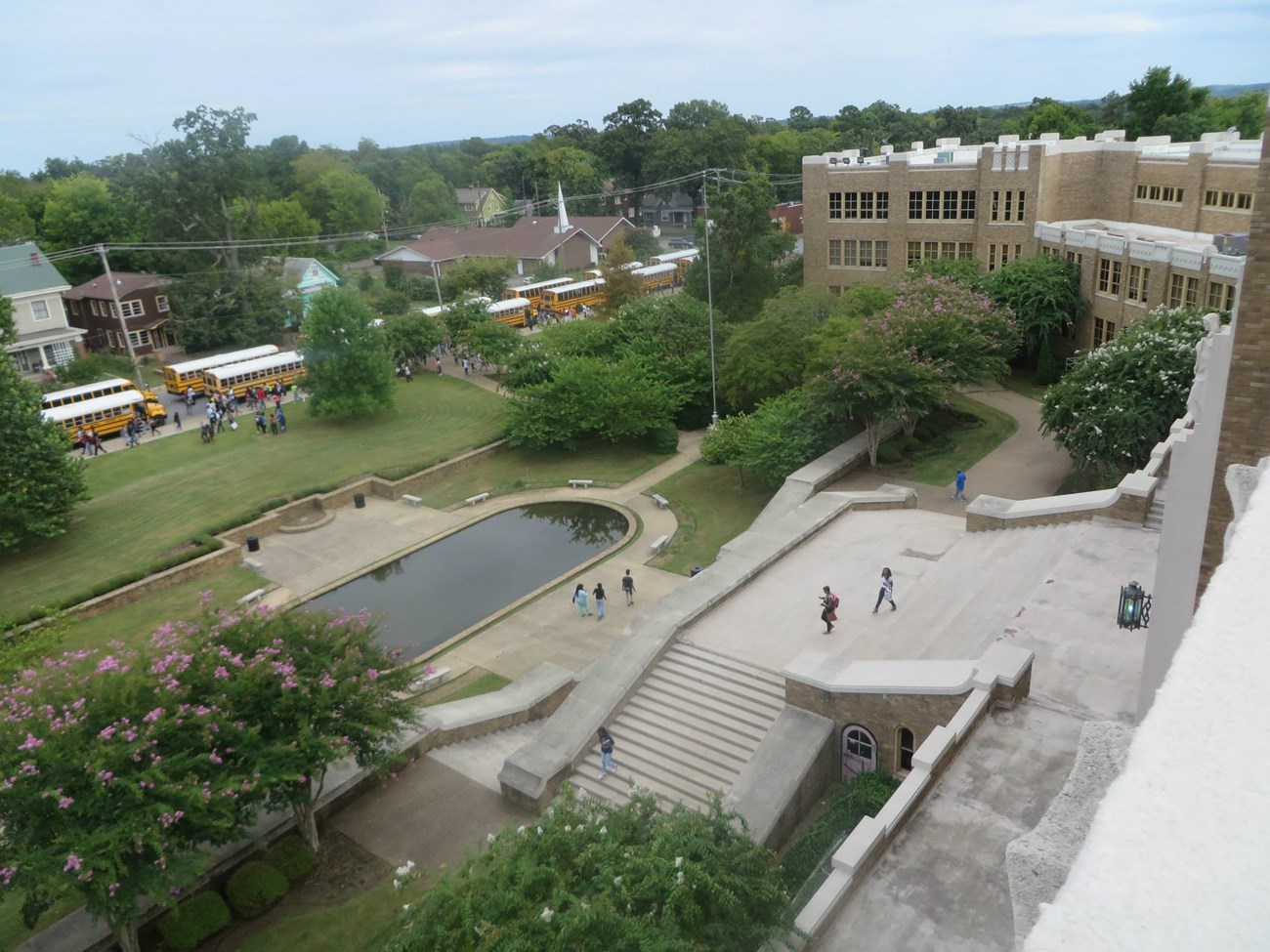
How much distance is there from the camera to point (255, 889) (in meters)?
15.2

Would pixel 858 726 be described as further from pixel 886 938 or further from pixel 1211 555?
pixel 1211 555

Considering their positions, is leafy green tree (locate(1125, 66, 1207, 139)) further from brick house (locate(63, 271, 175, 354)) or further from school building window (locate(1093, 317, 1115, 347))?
brick house (locate(63, 271, 175, 354))

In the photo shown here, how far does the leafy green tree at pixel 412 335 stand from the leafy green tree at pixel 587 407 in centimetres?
1448

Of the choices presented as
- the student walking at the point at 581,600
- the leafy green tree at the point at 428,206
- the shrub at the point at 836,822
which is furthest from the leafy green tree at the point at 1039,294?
the leafy green tree at the point at 428,206

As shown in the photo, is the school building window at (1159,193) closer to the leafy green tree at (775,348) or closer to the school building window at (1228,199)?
the school building window at (1228,199)

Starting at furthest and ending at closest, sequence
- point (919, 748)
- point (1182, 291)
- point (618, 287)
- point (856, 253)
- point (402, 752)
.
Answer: point (618, 287)
point (856, 253)
point (1182, 291)
point (402, 752)
point (919, 748)

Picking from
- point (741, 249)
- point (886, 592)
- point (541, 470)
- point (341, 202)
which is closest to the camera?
point (886, 592)

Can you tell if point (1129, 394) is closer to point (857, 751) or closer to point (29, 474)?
point (857, 751)

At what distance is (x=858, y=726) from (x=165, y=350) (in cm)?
5574

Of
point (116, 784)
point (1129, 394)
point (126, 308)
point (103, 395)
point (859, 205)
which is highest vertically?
point (859, 205)

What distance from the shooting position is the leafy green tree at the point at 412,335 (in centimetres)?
4909

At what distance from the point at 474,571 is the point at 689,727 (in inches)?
478

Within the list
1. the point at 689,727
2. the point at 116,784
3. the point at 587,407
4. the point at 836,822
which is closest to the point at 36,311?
the point at 587,407

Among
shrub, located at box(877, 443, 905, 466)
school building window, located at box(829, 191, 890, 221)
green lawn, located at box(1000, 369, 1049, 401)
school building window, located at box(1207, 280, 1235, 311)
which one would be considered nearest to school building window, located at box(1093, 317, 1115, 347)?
green lawn, located at box(1000, 369, 1049, 401)
